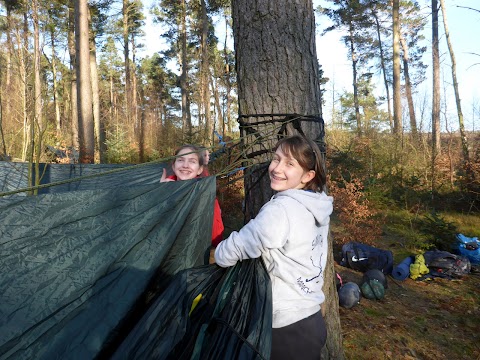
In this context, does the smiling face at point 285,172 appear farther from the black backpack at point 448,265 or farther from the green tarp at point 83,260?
the black backpack at point 448,265

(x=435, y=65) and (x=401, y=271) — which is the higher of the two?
(x=435, y=65)

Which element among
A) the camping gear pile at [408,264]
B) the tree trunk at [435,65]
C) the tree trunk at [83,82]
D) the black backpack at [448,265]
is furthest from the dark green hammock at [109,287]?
the tree trunk at [435,65]

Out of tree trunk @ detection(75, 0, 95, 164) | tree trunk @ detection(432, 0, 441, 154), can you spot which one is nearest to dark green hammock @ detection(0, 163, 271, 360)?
tree trunk @ detection(75, 0, 95, 164)

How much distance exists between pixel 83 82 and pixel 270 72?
7077 mm

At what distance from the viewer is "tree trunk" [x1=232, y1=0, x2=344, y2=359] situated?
1.66 meters

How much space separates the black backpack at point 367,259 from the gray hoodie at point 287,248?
3.03 metres

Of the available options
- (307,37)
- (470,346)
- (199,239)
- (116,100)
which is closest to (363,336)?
(470,346)

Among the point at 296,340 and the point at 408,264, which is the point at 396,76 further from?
the point at 296,340

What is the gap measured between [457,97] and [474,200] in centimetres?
489

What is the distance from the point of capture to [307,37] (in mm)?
1722

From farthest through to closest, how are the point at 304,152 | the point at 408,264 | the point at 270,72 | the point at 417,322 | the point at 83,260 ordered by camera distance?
the point at 408,264
the point at 417,322
the point at 270,72
the point at 304,152
the point at 83,260

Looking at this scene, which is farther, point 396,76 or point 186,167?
point 396,76

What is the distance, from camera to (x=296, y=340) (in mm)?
1099

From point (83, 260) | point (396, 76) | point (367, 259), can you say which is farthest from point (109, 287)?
point (396, 76)
